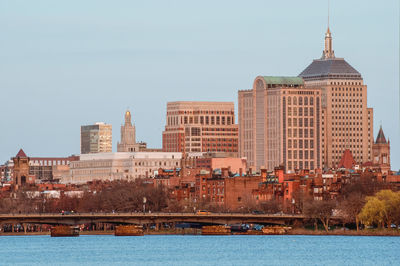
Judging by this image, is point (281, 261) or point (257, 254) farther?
point (257, 254)

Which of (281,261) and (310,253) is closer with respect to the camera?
(281,261)

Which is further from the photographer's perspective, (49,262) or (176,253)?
(176,253)

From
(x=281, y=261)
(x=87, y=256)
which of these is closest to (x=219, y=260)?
(x=281, y=261)

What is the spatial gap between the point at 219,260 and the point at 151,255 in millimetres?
13280

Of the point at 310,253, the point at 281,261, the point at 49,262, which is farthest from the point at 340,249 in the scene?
the point at 49,262

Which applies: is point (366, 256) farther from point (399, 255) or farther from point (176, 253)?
point (176, 253)

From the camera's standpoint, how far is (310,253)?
188875 mm

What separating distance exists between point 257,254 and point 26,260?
87.4ft

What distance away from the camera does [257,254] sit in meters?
189

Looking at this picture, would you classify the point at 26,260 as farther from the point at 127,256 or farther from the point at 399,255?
the point at 399,255

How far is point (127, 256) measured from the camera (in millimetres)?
188875

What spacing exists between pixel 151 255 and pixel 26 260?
14738mm

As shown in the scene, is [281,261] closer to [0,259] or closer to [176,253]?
[176,253]

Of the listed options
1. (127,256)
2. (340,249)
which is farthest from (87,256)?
(340,249)
